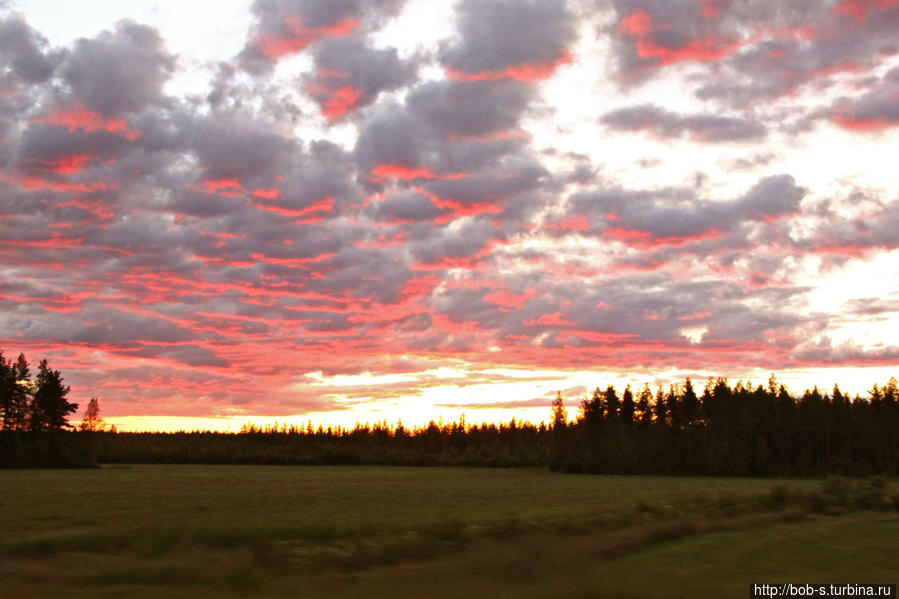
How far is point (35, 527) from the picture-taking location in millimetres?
24922

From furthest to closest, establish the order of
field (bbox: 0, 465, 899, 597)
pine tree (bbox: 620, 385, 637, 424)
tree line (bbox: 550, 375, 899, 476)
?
1. pine tree (bbox: 620, 385, 637, 424)
2. tree line (bbox: 550, 375, 899, 476)
3. field (bbox: 0, 465, 899, 597)

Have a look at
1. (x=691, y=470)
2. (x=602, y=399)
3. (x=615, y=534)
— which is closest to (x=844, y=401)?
(x=691, y=470)

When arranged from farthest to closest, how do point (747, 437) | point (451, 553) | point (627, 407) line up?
point (627, 407) → point (747, 437) → point (451, 553)

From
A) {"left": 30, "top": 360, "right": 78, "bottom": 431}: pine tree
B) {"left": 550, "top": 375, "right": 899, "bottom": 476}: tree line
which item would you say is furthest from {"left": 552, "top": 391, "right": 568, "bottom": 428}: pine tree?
{"left": 30, "top": 360, "right": 78, "bottom": 431}: pine tree

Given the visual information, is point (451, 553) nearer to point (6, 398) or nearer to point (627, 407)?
point (6, 398)

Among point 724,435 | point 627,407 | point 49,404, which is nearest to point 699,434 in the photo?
point 724,435

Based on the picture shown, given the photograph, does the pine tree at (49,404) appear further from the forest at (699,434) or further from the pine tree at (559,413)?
the pine tree at (559,413)

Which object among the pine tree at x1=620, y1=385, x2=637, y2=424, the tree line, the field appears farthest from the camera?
the pine tree at x1=620, y1=385, x2=637, y2=424

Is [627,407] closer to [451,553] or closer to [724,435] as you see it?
[724,435]

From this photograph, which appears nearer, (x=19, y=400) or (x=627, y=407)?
(x=19, y=400)

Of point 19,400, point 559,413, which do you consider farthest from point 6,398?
point 559,413

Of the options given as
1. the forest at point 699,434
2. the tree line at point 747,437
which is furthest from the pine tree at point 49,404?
the tree line at point 747,437

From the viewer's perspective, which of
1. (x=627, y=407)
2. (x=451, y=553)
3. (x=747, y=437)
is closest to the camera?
(x=451, y=553)

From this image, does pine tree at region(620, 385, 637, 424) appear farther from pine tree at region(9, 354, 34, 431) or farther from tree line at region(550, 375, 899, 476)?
pine tree at region(9, 354, 34, 431)
